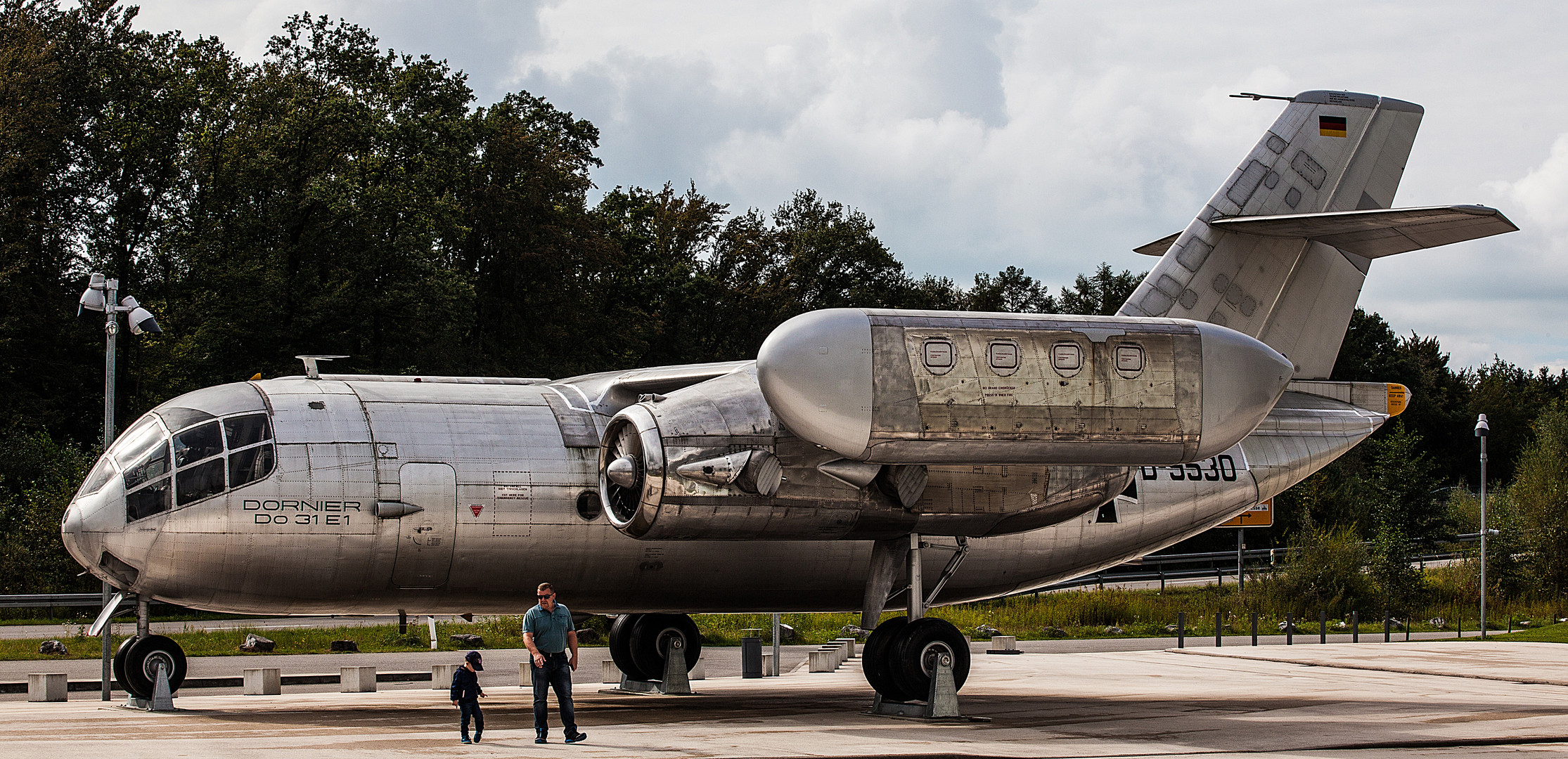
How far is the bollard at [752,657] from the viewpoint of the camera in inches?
858

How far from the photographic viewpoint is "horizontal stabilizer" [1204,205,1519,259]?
16.5 meters

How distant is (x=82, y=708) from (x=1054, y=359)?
11700mm

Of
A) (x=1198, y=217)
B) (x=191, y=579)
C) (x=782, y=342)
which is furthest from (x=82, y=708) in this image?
(x=1198, y=217)

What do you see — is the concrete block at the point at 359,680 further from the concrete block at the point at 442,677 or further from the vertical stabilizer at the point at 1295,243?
the vertical stabilizer at the point at 1295,243

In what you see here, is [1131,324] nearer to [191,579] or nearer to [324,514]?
[324,514]

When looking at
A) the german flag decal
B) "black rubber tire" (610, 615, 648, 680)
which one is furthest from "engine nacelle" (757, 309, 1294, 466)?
the german flag decal

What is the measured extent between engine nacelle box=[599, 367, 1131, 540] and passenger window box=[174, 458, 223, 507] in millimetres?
4013

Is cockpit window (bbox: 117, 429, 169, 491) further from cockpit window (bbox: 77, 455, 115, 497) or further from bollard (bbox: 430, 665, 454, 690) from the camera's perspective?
bollard (bbox: 430, 665, 454, 690)

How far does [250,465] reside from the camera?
48.1 ft

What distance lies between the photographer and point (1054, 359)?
1423 cm

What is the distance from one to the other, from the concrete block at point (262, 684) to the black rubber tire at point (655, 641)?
489 cm

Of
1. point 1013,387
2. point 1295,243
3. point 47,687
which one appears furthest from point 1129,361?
point 47,687

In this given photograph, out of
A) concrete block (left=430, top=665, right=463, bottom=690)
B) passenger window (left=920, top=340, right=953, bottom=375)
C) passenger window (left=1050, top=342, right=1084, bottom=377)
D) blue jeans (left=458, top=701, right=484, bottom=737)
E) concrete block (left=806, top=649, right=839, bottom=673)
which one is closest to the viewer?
blue jeans (left=458, top=701, right=484, bottom=737)

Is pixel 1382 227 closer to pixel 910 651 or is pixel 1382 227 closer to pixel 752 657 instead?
pixel 910 651
